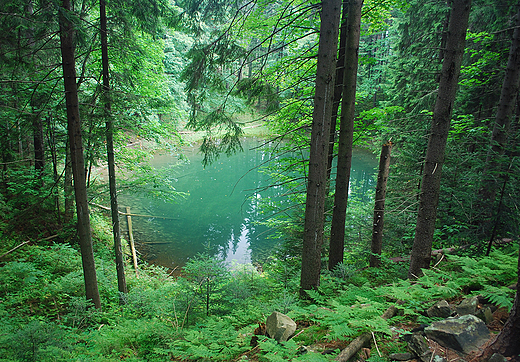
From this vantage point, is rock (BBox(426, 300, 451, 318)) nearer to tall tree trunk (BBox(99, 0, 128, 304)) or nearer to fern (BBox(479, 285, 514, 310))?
fern (BBox(479, 285, 514, 310))

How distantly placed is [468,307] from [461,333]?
2.07 feet

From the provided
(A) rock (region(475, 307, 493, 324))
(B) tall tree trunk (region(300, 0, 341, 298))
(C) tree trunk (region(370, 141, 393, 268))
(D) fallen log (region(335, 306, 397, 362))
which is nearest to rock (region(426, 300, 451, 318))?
(A) rock (region(475, 307, 493, 324))

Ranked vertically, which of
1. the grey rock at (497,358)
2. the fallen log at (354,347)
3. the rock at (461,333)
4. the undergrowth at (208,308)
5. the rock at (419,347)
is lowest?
the undergrowth at (208,308)

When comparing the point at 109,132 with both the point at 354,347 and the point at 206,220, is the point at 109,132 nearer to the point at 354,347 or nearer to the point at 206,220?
the point at 354,347

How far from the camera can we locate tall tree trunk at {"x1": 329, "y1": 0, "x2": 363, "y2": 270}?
17.5 ft

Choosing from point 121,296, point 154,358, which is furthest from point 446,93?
point 121,296

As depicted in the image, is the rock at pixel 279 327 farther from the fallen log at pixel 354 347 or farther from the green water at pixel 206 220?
the green water at pixel 206 220

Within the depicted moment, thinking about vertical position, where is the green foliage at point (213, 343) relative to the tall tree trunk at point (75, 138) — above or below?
below

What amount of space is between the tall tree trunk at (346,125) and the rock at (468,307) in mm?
3056

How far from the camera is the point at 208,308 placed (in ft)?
15.3

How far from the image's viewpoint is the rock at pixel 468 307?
2767 mm

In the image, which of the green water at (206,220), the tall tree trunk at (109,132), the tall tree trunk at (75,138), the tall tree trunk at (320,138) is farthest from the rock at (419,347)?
the tall tree trunk at (109,132)

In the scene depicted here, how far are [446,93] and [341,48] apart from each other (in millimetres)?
2502

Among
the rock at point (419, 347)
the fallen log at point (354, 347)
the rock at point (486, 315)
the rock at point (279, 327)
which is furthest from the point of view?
the rock at point (279, 327)
